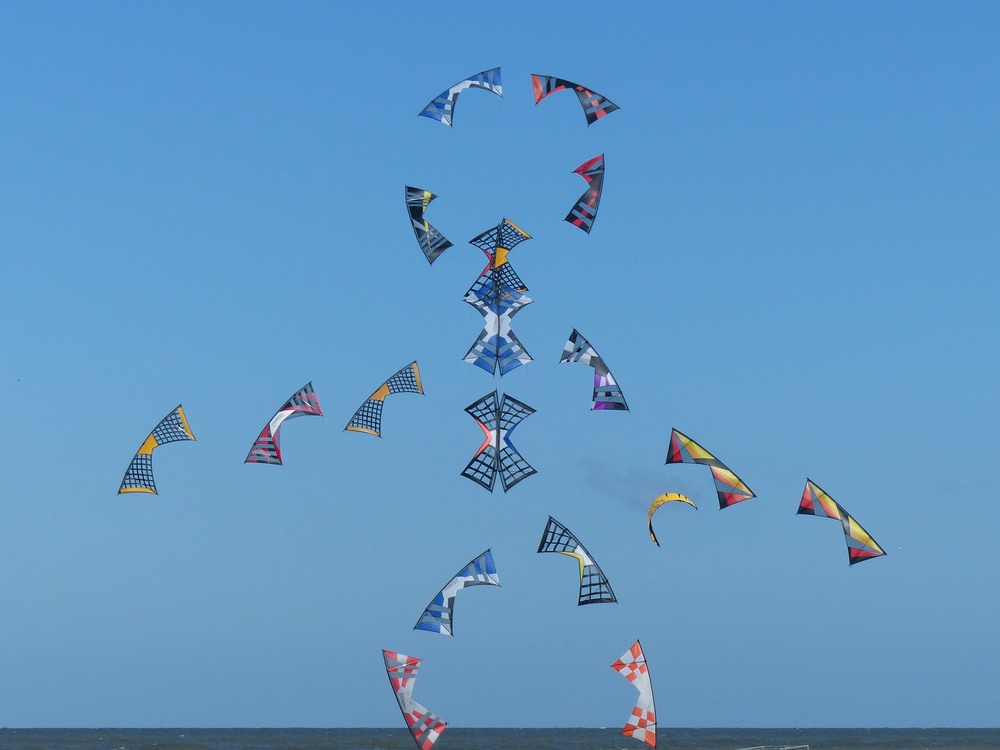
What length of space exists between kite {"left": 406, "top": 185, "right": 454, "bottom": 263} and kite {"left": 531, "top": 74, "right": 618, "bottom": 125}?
4461mm

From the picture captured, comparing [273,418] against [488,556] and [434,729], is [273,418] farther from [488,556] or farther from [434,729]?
[434,729]

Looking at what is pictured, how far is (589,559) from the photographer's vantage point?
1474 inches

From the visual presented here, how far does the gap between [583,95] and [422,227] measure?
19.6 feet

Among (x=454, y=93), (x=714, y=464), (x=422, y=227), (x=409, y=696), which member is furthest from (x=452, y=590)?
(x=454, y=93)

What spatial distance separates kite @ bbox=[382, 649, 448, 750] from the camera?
37156 millimetres

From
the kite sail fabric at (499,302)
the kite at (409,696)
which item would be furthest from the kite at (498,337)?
the kite at (409,696)

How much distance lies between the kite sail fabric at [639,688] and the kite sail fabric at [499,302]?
28.6ft

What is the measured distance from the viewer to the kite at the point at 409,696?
122ft

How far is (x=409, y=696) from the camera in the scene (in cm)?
3750

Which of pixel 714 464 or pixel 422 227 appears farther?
pixel 422 227

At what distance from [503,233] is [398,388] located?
18.1 ft

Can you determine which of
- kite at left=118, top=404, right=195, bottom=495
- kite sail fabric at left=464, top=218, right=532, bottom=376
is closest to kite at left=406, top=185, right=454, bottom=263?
kite sail fabric at left=464, top=218, right=532, bottom=376

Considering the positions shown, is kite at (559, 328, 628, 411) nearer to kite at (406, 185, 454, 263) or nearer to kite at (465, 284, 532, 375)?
kite at (465, 284, 532, 375)

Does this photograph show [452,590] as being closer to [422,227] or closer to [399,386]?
[399,386]
